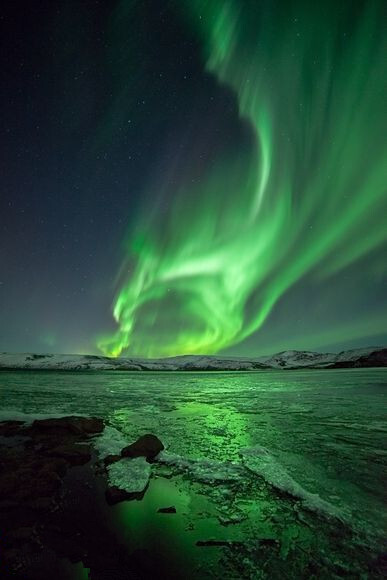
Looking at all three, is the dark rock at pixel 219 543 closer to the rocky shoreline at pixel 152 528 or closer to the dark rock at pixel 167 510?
the rocky shoreline at pixel 152 528

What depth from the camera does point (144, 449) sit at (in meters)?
7.24

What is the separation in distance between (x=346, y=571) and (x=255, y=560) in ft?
3.28

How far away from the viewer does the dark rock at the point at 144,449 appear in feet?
23.3

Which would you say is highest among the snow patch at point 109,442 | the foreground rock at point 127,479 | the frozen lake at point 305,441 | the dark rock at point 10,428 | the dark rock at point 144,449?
the dark rock at point 10,428

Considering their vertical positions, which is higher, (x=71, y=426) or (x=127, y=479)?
(x=71, y=426)

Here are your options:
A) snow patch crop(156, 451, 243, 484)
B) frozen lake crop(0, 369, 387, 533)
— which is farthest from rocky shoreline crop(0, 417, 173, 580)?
frozen lake crop(0, 369, 387, 533)

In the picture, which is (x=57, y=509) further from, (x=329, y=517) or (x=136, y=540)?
(x=329, y=517)

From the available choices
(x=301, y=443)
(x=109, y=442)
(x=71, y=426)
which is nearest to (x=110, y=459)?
(x=109, y=442)

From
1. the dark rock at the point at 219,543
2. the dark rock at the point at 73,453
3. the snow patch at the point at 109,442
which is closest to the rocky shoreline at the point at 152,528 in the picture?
the dark rock at the point at 219,543

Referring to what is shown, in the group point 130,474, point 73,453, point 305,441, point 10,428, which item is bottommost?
point 305,441

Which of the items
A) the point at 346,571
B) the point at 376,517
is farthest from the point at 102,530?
the point at 376,517

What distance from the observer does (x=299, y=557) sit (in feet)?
11.7

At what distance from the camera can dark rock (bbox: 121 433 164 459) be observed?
7113mm

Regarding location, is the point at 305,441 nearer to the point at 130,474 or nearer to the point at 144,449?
the point at 144,449
